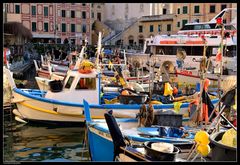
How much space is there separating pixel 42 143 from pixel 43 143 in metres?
0.03

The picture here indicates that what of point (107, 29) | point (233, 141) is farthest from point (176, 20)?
point (233, 141)

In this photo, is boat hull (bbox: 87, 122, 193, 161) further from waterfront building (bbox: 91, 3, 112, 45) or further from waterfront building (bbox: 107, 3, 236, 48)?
waterfront building (bbox: 91, 3, 112, 45)

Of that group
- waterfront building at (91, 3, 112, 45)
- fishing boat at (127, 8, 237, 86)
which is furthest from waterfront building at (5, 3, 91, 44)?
fishing boat at (127, 8, 237, 86)

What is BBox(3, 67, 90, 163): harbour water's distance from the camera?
1016cm

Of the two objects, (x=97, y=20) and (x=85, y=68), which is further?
(x=97, y=20)

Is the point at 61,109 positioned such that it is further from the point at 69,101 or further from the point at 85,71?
the point at 85,71

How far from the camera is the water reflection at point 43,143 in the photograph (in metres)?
10.2

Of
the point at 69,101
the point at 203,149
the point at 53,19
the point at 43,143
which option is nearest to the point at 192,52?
the point at 69,101

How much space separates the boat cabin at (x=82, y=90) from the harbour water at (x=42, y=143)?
892mm

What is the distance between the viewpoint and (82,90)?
1317cm

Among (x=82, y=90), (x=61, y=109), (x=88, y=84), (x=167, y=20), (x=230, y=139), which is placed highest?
(x=167, y=20)

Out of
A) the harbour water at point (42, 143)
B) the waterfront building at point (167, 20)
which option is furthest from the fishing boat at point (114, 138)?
the waterfront building at point (167, 20)

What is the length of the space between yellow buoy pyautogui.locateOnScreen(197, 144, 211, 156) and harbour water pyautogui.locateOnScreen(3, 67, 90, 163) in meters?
3.55

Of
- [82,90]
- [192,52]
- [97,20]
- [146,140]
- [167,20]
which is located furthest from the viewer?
[97,20]
